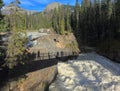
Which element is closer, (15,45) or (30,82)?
(30,82)

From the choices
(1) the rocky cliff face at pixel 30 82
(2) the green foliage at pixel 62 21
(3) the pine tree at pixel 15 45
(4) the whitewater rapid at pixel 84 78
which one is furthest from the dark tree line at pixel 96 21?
(1) the rocky cliff face at pixel 30 82

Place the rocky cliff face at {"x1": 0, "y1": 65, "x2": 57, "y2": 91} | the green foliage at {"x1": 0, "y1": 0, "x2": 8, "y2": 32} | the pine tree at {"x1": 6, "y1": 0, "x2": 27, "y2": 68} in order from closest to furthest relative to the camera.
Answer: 1. the rocky cliff face at {"x1": 0, "y1": 65, "x2": 57, "y2": 91}
2. the pine tree at {"x1": 6, "y1": 0, "x2": 27, "y2": 68}
3. the green foliage at {"x1": 0, "y1": 0, "x2": 8, "y2": 32}

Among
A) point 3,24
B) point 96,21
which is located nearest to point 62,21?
point 96,21

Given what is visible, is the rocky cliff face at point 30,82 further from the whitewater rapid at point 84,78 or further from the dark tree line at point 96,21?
the dark tree line at point 96,21

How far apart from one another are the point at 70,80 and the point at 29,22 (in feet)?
510

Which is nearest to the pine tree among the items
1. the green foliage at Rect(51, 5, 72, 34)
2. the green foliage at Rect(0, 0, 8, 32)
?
the green foliage at Rect(0, 0, 8, 32)

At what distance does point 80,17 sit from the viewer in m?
110

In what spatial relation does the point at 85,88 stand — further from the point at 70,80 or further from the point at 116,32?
the point at 116,32

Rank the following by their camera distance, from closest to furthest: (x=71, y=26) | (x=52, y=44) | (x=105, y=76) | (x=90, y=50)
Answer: (x=105, y=76) < (x=52, y=44) < (x=90, y=50) < (x=71, y=26)

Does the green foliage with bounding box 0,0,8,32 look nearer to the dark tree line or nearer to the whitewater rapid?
the whitewater rapid

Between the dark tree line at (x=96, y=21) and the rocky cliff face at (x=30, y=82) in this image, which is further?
the dark tree line at (x=96, y=21)

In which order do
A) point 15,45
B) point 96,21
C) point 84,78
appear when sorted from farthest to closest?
point 96,21
point 84,78
point 15,45

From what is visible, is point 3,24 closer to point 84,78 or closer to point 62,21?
point 84,78

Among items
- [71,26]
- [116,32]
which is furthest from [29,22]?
[116,32]
